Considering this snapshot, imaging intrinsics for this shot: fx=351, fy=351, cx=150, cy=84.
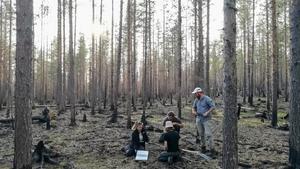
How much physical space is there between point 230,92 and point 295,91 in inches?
134

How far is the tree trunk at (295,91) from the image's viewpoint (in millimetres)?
9070

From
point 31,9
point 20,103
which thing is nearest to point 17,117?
point 20,103

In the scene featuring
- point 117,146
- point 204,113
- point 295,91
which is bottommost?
point 117,146

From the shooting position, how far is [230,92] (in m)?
6.57

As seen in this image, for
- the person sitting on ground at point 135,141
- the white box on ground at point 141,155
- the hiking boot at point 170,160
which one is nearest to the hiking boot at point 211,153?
the hiking boot at point 170,160

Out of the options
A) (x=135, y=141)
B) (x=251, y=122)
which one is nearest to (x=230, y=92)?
(x=135, y=141)

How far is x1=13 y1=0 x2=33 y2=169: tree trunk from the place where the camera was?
23.9ft

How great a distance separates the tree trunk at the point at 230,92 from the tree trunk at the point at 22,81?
13.2ft

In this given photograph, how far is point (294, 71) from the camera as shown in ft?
30.0

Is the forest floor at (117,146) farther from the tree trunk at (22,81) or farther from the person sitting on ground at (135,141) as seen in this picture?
the tree trunk at (22,81)

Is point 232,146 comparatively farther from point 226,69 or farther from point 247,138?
point 247,138

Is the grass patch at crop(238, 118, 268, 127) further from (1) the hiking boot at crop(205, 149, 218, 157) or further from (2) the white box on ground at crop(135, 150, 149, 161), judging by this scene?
(2) the white box on ground at crop(135, 150, 149, 161)

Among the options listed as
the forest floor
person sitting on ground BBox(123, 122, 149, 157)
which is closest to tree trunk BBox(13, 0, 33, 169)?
the forest floor

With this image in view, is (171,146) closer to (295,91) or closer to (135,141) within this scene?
(135,141)
